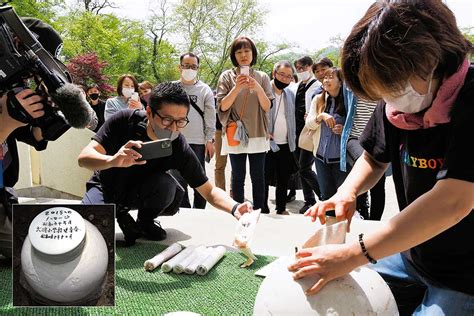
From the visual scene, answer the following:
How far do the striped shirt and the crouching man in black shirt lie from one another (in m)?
1.43

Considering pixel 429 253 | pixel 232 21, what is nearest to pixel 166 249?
pixel 429 253

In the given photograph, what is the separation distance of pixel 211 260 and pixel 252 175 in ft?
5.40

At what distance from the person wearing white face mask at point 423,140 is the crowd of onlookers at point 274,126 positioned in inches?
78.4

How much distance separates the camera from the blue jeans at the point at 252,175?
14.6 ft

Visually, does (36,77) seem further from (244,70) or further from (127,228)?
(244,70)

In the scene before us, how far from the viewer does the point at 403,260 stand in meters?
2.12

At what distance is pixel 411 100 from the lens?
1653 mm

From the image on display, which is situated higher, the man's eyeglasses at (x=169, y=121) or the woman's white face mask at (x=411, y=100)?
the woman's white face mask at (x=411, y=100)

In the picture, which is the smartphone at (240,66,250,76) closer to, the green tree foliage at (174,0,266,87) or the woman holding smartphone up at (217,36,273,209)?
the woman holding smartphone up at (217,36,273,209)

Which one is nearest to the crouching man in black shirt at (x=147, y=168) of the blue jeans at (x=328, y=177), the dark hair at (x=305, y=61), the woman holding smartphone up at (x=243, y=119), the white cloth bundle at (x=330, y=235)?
the woman holding smartphone up at (x=243, y=119)

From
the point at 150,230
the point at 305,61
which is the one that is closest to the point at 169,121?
the point at 150,230

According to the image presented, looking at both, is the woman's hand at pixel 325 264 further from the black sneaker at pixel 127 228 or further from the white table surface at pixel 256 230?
the black sneaker at pixel 127 228

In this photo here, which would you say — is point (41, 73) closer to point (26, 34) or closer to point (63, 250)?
point (26, 34)

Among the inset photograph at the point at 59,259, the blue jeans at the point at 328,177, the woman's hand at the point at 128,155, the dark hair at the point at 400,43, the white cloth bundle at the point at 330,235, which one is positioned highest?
the dark hair at the point at 400,43
